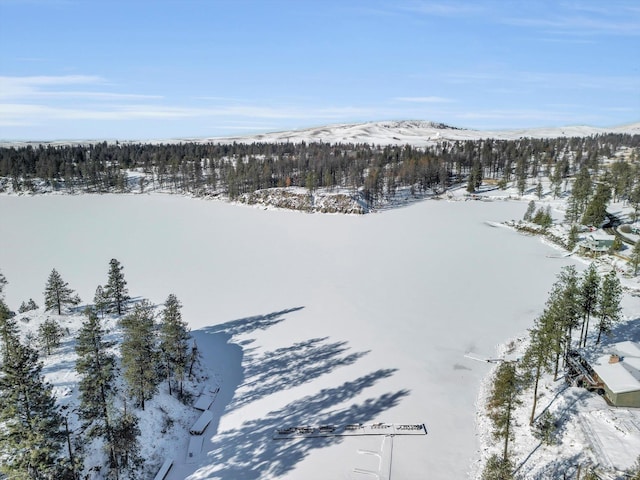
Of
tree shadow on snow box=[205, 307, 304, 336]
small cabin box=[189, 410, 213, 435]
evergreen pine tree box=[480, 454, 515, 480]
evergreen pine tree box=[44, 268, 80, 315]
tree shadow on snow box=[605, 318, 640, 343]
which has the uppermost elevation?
evergreen pine tree box=[44, 268, 80, 315]

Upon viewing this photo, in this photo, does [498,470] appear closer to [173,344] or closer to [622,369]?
[622,369]

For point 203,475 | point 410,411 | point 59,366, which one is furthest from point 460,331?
point 59,366

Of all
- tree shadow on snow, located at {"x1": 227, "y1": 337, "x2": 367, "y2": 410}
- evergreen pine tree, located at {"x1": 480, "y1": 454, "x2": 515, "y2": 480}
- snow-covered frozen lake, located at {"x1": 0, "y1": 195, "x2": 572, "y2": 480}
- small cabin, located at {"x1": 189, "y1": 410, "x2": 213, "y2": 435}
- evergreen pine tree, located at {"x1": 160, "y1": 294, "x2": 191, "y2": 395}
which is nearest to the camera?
evergreen pine tree, located at {"x1": 480, "y1": 454, "x2": 515, "y2": 480}

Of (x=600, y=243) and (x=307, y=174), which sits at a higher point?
(x=307, y=174)

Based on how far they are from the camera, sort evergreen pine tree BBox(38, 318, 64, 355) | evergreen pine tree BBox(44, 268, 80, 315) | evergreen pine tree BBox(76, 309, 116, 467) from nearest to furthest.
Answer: evergreen pine tree BBox(76, 309, 116, 467), evergreen pine tree BBox(38, 318, 64, 355), evergreen pine tree BBox(44, 268, 80, 315)

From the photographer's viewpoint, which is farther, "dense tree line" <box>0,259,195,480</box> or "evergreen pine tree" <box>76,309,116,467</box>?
"evergreen pine tree" <box>76,309,116,467</box>

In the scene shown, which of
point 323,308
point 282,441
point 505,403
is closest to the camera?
point 282,441

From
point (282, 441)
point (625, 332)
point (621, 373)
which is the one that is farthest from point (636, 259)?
point (282, 441)

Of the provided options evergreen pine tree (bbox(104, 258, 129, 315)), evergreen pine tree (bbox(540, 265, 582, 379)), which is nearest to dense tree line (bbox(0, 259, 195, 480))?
evergreen pine tree (bbox(104, 258, 129, 315))

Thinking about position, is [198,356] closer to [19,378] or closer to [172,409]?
[172,409]

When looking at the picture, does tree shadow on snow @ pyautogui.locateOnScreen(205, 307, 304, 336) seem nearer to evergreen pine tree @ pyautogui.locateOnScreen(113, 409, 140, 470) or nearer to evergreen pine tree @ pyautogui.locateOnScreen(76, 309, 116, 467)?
evergreen pine tree @ pyautogui.locateOnScreen(113, 409, 140, 470)
